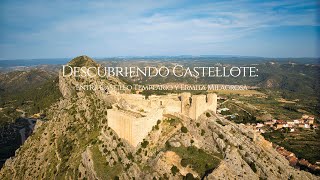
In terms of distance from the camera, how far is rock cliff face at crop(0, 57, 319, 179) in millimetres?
42688

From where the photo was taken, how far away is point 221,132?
158ft

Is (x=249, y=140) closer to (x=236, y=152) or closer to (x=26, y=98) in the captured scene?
(x=236, y=152)

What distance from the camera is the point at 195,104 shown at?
5084 centimetres

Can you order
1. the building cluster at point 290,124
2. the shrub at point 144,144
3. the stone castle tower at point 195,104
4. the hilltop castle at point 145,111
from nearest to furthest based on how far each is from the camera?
the shrub at point 144,144
the hilltop castle at point 145,111
the stone castle tower at point 195,104
the building cluster at point 290,124

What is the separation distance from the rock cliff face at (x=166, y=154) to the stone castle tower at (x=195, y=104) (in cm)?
105

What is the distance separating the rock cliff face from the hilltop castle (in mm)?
994

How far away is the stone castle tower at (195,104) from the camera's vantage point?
5116 cm

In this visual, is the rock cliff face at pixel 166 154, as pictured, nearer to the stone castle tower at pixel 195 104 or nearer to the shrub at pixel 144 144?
the shrub at pixel 144 144

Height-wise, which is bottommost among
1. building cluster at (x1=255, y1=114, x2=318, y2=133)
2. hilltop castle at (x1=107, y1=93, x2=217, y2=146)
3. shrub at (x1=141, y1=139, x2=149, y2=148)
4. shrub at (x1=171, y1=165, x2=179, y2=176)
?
building cluster at (x1=255, y1=114, x2=318, y2=133)

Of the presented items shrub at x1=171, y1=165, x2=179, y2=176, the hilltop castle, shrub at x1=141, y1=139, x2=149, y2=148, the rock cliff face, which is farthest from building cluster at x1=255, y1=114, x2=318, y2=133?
shrub at x1=171, y1=165, x2=179, y2=176

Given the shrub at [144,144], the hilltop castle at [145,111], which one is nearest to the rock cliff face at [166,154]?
the shrub at [144,144]

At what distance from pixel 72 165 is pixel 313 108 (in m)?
153

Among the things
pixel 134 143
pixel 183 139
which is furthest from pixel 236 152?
pixel 134 143

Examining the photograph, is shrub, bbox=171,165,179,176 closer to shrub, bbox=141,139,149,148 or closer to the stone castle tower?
shrub, bbox=141,139,149,148
